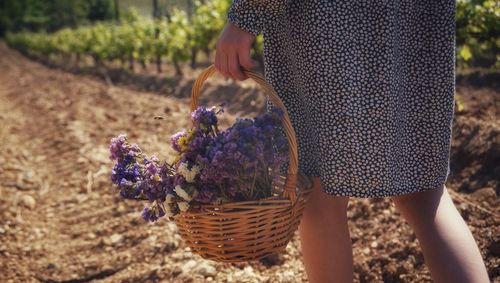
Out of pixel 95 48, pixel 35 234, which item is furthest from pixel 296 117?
pixel 95 48

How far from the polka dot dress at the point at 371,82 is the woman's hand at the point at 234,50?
0.02 meters

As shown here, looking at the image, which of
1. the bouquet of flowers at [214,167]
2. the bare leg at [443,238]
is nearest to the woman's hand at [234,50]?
the bouquet of flowers at [214,167]

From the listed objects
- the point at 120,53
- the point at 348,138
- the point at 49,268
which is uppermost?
the point at 120,53

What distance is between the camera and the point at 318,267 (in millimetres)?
1281

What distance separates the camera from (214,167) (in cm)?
119

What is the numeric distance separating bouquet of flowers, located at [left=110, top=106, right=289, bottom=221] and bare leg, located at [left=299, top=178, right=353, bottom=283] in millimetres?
140

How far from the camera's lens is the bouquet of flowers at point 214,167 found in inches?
47.1

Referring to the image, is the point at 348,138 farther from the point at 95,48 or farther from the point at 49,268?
the point at 95,48

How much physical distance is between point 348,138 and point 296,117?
0.72 ft

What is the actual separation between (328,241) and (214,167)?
37cm

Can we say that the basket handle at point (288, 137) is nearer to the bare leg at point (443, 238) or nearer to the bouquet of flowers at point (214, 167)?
the bouquet of flowers at point (214, 167)

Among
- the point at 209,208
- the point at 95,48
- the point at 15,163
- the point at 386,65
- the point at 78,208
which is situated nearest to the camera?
the point at 386,65

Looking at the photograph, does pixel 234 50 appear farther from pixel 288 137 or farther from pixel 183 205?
pixel 183 205

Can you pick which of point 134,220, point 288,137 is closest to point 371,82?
point 288,137
